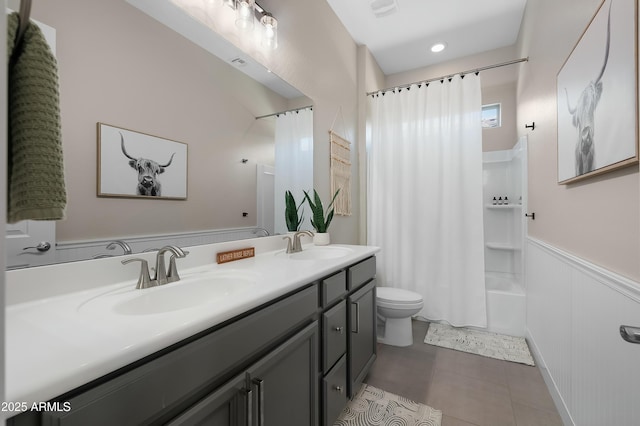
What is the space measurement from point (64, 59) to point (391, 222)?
2536mm

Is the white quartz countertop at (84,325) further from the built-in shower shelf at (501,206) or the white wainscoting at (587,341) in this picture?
the built-in shower shelf at (501,206)

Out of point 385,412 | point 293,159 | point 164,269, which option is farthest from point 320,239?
point 164,269

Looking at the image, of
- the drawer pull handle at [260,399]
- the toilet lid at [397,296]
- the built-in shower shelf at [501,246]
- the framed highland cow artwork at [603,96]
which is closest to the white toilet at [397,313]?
the toilet lid at [397,296]

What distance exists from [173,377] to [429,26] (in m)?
3.18

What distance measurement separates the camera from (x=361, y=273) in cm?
169

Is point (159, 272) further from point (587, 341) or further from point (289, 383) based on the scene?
point (587, 341)

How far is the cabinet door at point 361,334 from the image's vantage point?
60.2 inches

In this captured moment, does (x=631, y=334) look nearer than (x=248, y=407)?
Yes

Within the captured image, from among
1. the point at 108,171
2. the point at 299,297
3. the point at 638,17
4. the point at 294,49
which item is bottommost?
the point at 299,297

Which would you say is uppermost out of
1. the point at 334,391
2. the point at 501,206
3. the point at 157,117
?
the point at 157,117

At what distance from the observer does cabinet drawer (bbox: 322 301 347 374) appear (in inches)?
49.1

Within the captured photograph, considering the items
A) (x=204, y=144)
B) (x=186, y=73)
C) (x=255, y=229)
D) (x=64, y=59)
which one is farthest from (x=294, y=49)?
(x=64, y=59)

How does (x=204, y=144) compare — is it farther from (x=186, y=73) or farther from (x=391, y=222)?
(x=391, y=222)

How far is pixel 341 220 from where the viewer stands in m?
2.61
